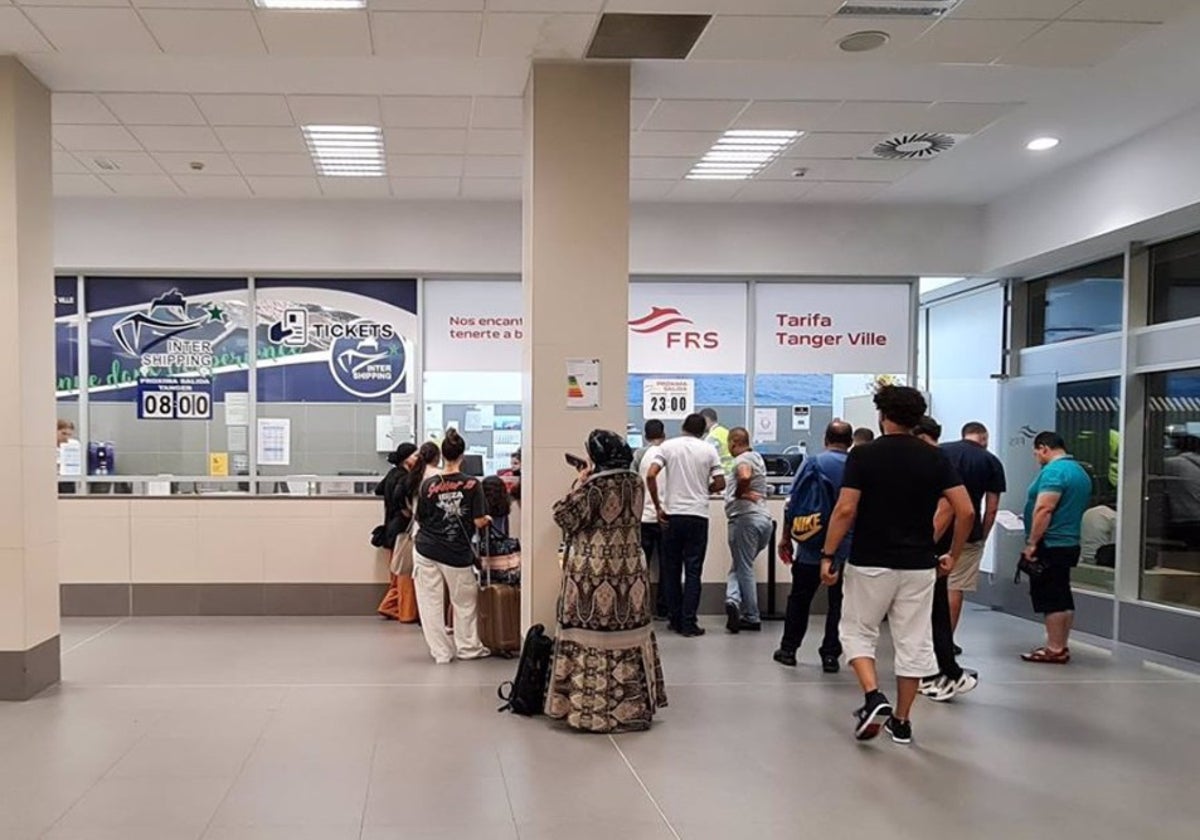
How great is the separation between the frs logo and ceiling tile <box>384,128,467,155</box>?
2482mm

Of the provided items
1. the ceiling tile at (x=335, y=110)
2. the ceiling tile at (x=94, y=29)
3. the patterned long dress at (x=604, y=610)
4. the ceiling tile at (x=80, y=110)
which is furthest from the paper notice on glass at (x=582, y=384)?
the ceiling tile at (x=80, y=110)

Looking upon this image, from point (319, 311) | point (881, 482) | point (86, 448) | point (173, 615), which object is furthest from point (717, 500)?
point (86, 448)

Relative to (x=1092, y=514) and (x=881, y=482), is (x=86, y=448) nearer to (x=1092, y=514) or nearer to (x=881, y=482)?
(x=881, y=482)

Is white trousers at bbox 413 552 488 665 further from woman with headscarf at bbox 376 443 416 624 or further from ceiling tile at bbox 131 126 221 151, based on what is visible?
ceiling tile at bbox 131 126 221 151

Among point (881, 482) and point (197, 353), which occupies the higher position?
point (197, 353)

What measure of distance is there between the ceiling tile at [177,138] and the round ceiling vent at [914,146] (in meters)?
4.80

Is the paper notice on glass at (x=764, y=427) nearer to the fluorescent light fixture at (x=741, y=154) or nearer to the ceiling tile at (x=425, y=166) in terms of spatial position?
the fluorescent light fixture at (x=741, y=154)

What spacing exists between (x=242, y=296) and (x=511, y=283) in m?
2.44

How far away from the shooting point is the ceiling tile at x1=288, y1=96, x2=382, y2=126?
219 inches

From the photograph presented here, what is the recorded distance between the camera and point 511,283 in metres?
8.17

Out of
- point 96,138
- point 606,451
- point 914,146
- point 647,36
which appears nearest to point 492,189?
point 96,138

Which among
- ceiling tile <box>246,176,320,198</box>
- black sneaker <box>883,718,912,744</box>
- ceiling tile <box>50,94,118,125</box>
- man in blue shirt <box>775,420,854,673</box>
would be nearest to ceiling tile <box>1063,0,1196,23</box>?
man in blue shirt <box>775,420,854,673</box>

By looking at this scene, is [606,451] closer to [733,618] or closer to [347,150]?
[733,618]

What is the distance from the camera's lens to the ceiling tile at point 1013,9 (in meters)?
4.27
